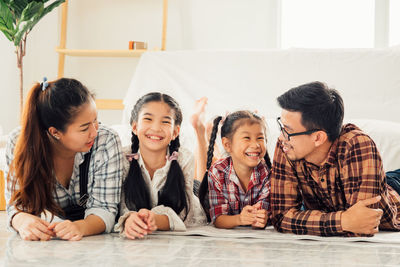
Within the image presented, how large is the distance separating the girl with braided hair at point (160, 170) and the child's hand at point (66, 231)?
0.69 ft

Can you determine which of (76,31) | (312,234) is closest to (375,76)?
(312,234)

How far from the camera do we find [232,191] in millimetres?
1784

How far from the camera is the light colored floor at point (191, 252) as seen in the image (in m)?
1.22

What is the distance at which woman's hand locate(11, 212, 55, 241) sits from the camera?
1.45 meters

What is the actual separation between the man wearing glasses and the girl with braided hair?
0.31 meters

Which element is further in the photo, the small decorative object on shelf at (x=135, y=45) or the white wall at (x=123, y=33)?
the white wall at (x=123, y=33)

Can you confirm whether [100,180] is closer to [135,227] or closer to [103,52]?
[135,227]

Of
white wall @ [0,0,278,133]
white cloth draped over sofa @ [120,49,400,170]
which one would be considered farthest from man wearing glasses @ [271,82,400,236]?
white wall @ [0,0,278,133]

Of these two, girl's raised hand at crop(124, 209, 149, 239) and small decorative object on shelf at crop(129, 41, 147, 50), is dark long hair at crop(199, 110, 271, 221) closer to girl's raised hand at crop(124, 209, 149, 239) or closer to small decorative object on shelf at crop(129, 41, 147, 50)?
girl's raised hand at crop(124, 209, 149, 239)

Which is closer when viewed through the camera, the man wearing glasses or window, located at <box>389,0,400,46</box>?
the man wearing glasses

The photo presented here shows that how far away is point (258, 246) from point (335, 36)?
274 centimetres

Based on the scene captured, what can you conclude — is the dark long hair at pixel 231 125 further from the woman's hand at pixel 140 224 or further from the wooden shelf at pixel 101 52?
the wooden shelf at pixel 101 52

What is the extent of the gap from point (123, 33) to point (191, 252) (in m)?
2.84

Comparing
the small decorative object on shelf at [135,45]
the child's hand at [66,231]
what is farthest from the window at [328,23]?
the child's hand at [66,231]
